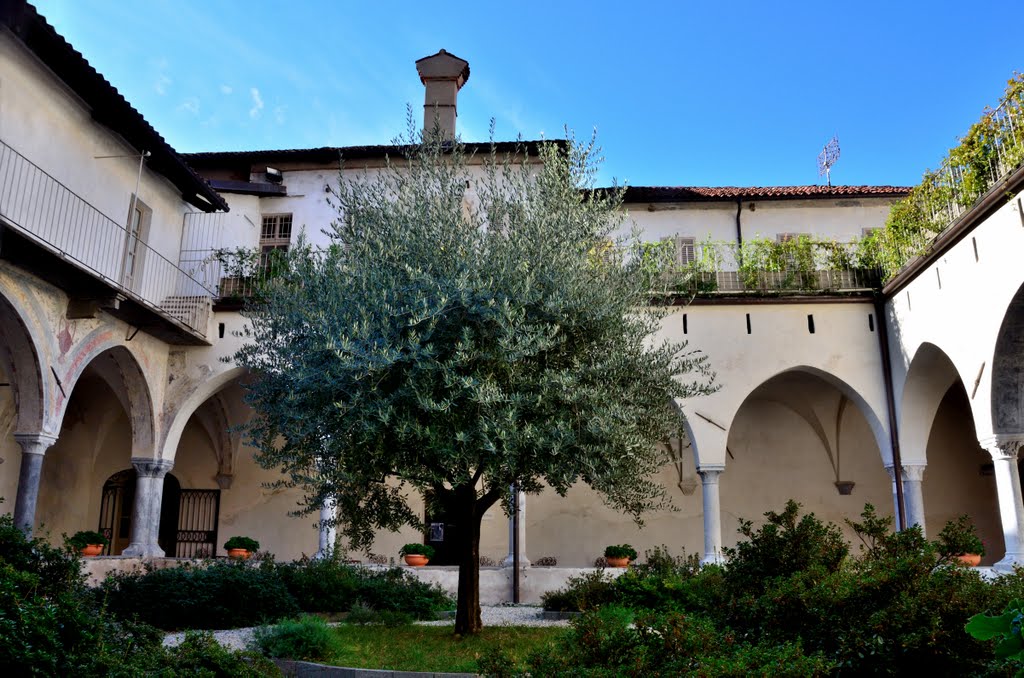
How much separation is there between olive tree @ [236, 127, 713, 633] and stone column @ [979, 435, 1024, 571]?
4959mm

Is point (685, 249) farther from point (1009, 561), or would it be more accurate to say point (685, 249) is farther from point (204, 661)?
point (204, 661)

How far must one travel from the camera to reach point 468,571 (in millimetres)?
9250

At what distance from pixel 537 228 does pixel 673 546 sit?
1160cm

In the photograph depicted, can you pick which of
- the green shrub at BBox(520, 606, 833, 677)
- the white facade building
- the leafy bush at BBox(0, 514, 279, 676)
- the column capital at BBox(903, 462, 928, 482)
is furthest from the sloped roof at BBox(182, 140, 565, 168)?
the green shrub at BBox(520, 606, 833, 677)

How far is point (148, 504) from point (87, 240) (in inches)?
188

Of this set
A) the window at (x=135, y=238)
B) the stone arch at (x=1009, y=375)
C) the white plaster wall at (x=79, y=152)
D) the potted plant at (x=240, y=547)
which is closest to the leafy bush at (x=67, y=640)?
the white plaster wall at (x=79, y=152)

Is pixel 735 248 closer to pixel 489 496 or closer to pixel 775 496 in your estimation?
pixel 775 496

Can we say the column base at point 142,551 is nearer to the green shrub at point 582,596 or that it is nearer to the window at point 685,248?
the green shrub at point 582,596

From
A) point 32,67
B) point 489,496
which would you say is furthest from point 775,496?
point 32,67

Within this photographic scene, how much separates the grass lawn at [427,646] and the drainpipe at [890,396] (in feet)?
25.2

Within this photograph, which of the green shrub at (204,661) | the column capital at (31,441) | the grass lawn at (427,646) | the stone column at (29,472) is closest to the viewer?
the green shrub at (204,661)

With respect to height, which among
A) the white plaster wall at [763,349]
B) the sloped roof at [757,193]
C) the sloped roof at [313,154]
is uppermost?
the sloped roof at [313,154]

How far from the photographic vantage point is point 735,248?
16812 millimetres

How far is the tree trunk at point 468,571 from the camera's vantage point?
920 centimetres
